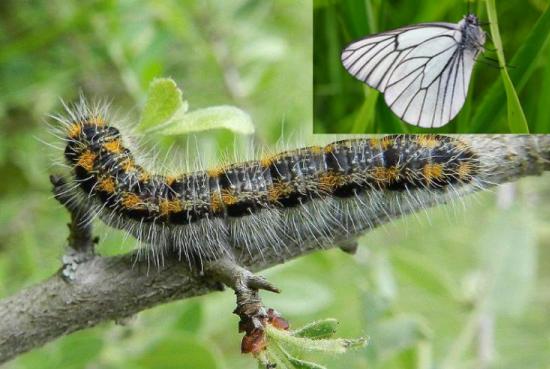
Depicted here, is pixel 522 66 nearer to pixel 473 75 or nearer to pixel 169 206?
pixel 473 75

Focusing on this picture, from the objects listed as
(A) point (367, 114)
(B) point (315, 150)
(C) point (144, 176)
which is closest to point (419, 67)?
(A) point (367, 114)

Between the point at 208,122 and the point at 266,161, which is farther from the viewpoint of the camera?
the point at 266,161

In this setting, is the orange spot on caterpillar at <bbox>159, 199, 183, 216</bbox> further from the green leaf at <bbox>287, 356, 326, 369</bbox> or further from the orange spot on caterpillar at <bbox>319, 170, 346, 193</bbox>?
the green leaf at <bbox>287, 356, 326, 369</bbox>

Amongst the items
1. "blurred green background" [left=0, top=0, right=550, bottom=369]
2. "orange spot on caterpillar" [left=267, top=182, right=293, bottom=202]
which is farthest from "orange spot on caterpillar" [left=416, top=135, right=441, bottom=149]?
"orange spot on caterpillar" [left=267, top=182, right=293, bottom=202]

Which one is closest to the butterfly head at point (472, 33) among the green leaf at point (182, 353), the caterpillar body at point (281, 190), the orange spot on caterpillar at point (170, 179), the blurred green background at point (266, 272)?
the caterpillar body at point (281, 190)

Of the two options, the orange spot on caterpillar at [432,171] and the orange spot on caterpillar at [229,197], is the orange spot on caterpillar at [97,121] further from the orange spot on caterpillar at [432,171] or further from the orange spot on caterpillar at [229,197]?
the orange spot on caterpillar at [432,171]

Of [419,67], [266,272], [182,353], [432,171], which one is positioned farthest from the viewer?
[266,272]
